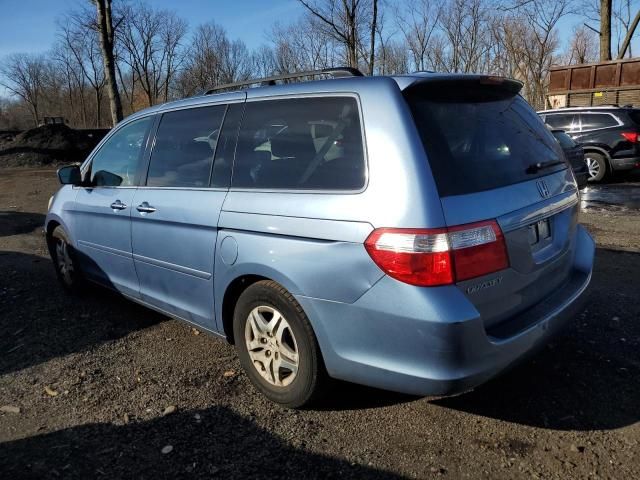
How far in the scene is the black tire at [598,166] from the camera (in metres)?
12.3

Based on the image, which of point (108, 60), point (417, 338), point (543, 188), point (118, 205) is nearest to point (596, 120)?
point (543, 188)

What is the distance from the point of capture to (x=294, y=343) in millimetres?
2930

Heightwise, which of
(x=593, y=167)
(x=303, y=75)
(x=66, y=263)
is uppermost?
(x=303, y=75)

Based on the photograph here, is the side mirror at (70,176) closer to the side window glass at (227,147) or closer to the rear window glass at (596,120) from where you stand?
the side window glass at (227,147)

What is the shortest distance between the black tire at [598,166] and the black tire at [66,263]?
11462 mm

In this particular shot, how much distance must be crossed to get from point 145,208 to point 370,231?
2.06 m

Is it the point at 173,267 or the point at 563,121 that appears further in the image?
the point at 563,121

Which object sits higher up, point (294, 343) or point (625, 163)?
point (625, 163)

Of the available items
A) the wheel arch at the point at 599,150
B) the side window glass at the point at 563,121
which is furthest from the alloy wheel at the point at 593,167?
the side window glass at the point at 563,121

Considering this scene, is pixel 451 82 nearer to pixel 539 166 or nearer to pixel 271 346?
pixel 539 166

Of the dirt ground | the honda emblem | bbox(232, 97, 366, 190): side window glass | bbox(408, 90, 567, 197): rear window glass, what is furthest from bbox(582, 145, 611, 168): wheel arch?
bbox(232, 97, 366, 190): side window glass

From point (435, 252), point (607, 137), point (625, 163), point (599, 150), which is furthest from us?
point (599, 150)

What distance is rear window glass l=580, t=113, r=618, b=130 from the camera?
12.3 metres

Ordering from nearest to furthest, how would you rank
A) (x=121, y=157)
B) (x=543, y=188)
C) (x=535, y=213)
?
1. (x=535, y=213)
2. (x=543, y=188)
3. (x=121, y=157)
